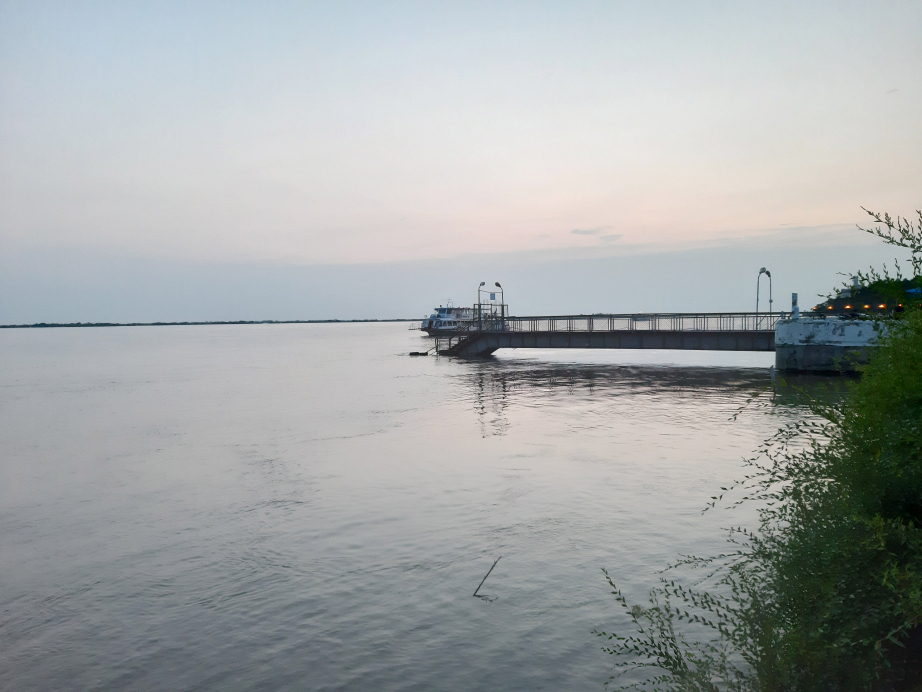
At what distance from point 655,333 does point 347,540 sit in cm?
4407

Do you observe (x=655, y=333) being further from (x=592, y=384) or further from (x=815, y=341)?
(x=815, y=341)

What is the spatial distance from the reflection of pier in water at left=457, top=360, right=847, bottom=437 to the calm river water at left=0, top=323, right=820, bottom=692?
1.98 meters

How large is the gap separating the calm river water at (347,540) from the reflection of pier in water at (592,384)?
1981mm

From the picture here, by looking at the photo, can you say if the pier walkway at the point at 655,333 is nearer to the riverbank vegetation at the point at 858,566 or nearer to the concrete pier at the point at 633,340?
the concrete pier at the point at 633,340

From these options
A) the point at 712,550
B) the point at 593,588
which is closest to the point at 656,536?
the point at 712,550

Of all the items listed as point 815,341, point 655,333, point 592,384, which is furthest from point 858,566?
point 655,333

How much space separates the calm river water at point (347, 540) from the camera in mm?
8836

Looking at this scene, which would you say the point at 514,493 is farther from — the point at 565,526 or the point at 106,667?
the point at 106,667

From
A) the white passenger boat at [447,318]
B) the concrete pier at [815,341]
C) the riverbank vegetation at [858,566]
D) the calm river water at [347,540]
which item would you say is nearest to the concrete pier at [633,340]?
the concrete pier at [815,341]

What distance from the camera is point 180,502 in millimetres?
17422

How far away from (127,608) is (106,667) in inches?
76.7

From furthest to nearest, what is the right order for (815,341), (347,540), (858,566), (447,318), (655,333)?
(447,318) → (655,333) → (815,341) → (347,540) → (858,566)

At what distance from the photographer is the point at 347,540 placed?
13.6 meters

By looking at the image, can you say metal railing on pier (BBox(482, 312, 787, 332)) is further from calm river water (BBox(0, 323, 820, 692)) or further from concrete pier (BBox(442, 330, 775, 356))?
calm river water (BBox(0, 323, 820, 692))
